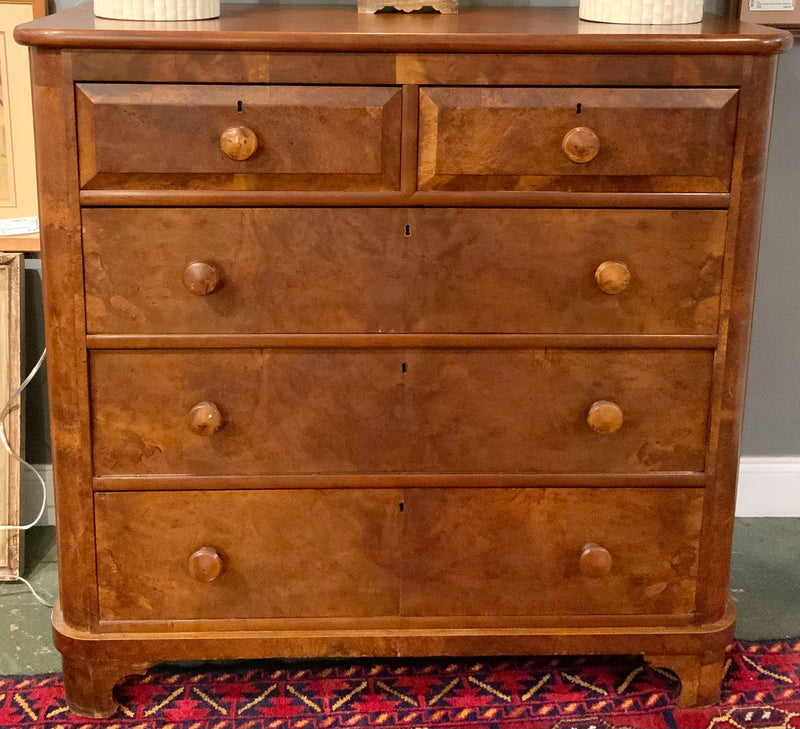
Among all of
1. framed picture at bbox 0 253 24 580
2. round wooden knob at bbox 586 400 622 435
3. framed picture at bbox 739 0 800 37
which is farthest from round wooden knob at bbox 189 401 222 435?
framed picture at bbox 739 0 800 37

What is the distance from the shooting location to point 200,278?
5.41 ft

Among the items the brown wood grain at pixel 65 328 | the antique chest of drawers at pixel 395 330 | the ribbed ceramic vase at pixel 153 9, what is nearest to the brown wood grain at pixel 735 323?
the antique chest of drawers at pixel 395 330

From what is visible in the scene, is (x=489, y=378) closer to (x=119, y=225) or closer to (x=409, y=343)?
(x=409, y=343)

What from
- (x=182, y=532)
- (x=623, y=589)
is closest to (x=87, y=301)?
(x=182, y=532)

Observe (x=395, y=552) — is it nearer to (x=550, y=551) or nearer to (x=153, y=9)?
(x=550, y=551)

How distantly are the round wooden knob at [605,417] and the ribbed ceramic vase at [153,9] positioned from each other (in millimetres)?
901

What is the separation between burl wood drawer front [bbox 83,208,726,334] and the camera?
1.66 metres

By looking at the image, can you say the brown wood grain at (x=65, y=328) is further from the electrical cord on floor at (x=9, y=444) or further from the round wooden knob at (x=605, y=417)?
the round wooden knob at (x=605, y=417)

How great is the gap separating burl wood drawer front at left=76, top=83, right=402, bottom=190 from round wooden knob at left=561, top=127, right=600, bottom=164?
0.85ft

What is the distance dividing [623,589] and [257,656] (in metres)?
0.64

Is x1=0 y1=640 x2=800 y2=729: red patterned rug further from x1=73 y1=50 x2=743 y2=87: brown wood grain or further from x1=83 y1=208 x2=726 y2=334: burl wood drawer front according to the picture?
x1=73 y1=50 x2=743 y2=87: brown wood grain

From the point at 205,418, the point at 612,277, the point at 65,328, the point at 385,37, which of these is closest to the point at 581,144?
the point at 612,277

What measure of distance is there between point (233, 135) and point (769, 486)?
1635mm

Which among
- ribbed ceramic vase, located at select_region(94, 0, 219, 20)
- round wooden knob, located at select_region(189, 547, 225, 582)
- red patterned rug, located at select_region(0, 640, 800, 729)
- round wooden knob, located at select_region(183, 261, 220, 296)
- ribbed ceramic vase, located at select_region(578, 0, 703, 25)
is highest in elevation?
ribbed ceramic vase, located at select_region(578, 0, 703, 25)
